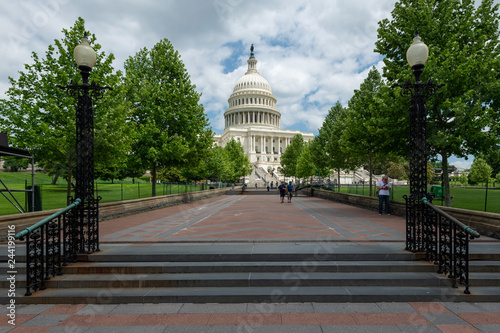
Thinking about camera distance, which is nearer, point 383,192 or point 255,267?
point 255,267

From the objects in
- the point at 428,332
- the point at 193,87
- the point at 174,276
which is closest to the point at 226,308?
the point at 174,276

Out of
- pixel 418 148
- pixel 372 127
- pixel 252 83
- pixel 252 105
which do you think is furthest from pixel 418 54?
pixel 252 83

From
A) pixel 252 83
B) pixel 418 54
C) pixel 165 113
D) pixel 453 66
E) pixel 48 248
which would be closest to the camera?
pixel 48 248

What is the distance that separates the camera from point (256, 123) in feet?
435

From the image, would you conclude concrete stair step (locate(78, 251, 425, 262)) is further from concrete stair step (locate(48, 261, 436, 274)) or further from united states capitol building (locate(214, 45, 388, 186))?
united states capitol building (locate(214, 45, 388, 186))

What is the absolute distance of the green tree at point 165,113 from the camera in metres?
20.0

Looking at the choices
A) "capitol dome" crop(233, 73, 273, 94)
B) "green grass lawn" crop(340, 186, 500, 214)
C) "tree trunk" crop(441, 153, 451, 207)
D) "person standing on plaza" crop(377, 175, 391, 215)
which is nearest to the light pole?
"person standing on plaza" crop(377, 175, 391, 215)

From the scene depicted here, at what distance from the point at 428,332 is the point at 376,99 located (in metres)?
11.3

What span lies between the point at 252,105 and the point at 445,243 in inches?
5120

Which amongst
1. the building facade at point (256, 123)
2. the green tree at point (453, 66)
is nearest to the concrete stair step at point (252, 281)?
the green tree at point (453, 66)

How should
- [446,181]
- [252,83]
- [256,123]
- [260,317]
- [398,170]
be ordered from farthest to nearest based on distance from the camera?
[252,83] → [256,123] → [398,170] → [446,181] → [260,317]

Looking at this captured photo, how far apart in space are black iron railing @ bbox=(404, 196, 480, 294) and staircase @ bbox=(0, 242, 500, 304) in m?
0.21

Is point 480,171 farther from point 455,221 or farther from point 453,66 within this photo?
point 455,221

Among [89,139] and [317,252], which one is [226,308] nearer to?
[317,252]
